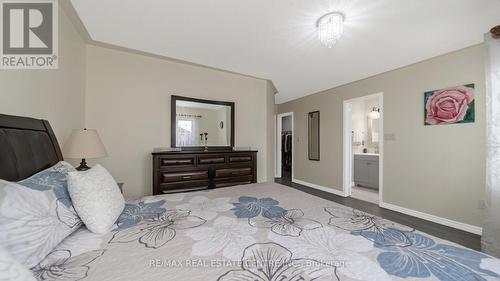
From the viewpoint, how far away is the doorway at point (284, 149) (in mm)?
5984

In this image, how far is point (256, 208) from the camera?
1.38m

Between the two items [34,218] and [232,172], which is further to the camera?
[232,172]

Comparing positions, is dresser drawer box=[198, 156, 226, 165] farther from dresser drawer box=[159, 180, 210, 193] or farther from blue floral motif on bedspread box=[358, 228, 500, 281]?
blue floral motif on bedspread box=[358, 228, 500, 281]

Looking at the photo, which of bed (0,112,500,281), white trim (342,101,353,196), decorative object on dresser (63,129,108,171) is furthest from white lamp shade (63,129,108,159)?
white trim (342,101,353,196)

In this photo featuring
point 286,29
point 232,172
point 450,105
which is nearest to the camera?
point 286,29

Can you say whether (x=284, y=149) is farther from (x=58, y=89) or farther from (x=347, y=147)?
(x=58, y=89)

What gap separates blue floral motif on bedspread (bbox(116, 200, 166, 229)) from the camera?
1.12 meters

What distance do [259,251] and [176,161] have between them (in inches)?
85.1

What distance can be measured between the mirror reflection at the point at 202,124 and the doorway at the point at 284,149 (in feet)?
8.82

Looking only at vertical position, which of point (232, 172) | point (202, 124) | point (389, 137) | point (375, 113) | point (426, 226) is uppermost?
point (375, 113)

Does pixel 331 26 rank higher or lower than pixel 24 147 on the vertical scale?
higher

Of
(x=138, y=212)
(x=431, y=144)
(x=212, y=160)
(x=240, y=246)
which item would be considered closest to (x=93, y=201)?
(x=138, y=212)

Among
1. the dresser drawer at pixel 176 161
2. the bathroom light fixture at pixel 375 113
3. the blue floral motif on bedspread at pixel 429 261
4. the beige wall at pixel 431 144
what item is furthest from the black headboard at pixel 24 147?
the bathroom light fixture at pixel 375 113

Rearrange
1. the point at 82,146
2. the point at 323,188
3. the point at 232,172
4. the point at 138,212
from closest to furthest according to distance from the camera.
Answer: the point at 138,212 → the point at 82,146 → the point at 232,172 → the point at 323,188
